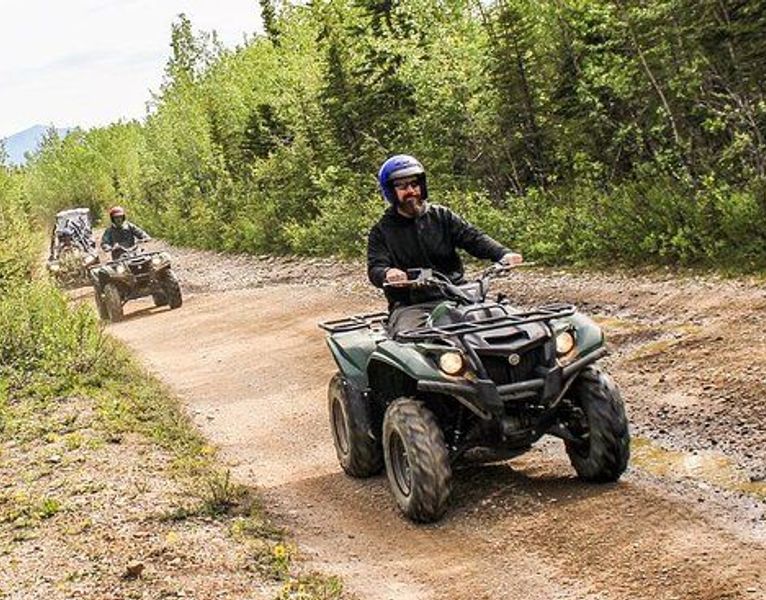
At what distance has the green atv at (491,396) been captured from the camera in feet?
18.8

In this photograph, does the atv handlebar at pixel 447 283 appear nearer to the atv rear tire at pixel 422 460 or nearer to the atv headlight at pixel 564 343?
the atv headlight at pixel 564 343

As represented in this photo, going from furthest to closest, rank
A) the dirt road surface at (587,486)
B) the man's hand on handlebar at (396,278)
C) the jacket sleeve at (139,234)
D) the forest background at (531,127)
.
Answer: the jacket sleeve at (139,234) → the forest background at (531,127) → the man's hand on handlebar at (396,278) → the dirt road surface at (587,486)

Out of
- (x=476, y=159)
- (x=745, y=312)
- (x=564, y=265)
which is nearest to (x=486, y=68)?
(x=476, y=159)

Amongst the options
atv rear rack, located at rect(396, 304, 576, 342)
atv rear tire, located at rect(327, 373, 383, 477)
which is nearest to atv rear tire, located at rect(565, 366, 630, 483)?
atv rear rack, located at rect(396, 304, 576, 342)

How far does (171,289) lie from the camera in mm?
20359

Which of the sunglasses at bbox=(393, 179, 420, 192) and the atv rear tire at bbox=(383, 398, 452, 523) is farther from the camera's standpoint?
the sunglasses at bbox=(393, 179, 420, 192)

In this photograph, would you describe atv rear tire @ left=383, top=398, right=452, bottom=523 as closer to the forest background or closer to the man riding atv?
the man riding atv

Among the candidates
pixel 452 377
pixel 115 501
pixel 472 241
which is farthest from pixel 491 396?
pixel 115 501

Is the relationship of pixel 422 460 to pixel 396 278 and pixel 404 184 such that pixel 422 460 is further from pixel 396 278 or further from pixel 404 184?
pixel 404 184

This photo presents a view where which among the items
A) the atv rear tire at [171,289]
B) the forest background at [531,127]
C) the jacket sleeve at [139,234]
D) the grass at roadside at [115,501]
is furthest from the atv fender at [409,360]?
the jacket sleeve at [139,234]

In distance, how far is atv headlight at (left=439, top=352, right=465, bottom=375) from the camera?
571 centimetres

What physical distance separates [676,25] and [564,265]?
4.27 metres

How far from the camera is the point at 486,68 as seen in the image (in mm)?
20172

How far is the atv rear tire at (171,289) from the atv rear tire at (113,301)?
1.03 m
